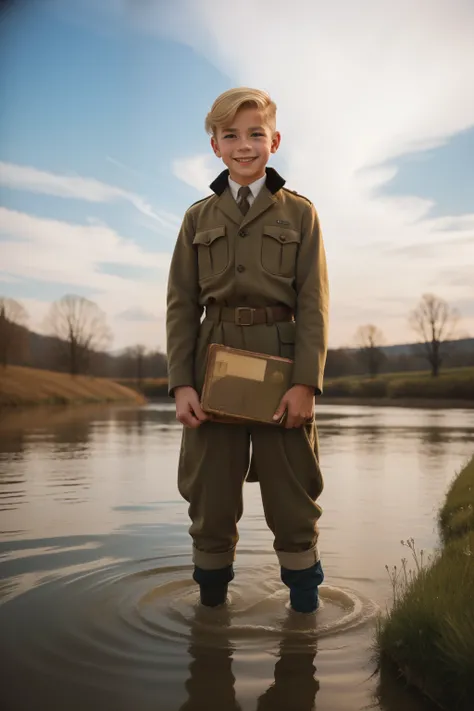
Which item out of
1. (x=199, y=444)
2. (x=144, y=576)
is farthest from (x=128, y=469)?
(x=199, y=444)

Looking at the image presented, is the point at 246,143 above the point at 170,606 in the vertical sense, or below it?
above

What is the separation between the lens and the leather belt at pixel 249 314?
2.73m

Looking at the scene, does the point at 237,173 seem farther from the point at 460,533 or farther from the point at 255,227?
the point at 460,533

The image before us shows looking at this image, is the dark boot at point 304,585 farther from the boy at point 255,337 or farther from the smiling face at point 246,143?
the smiling face at point 246,143

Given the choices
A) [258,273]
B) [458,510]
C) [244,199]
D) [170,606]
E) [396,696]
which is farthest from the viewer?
[458,510]

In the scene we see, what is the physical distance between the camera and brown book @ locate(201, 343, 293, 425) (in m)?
2.62

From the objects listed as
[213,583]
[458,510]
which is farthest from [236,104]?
[458,510]

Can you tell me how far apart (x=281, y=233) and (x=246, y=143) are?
321 millimetres

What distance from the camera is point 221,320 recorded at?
9.17 feet

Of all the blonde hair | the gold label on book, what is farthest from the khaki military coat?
the blonde hair

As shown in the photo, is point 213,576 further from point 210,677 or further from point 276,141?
point 276,141

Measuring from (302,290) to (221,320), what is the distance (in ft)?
0.97

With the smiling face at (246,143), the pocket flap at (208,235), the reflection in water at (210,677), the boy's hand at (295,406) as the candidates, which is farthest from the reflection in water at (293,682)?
the smiling face at (246,143)

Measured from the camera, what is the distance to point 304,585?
279 cm
